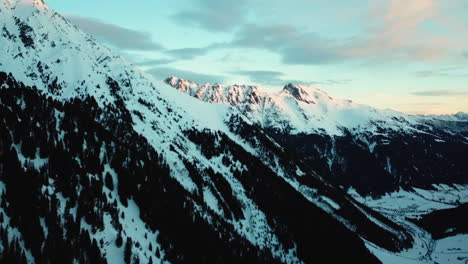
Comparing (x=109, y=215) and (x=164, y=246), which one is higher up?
(x=109, y=215)

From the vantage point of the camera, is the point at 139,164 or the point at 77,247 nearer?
the point at 77,247

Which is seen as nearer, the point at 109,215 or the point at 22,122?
the point at 109,215

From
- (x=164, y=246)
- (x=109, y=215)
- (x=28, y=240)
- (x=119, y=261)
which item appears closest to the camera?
(x=28, y=240)

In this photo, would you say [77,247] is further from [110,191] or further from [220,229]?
[220,229]

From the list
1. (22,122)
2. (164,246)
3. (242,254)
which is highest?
(22,122)

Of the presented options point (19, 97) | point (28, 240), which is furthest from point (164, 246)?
point (19, 97)

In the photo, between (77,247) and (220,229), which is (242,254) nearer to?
(220,229)

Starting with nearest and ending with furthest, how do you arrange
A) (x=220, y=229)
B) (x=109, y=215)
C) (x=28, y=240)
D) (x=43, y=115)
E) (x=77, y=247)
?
1. (x=28, y=240)
2. (x=77, y=247)
3. (x=109, y=215)
4. (x=43, y=115)
5. (x=220, y=229)

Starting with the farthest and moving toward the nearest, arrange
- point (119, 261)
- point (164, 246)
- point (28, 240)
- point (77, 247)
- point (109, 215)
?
point (164, 246)
point (109, 215)
point (119, 261)
point (77, 247)
point (28, 240)

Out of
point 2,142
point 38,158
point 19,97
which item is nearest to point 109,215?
point 38,158
